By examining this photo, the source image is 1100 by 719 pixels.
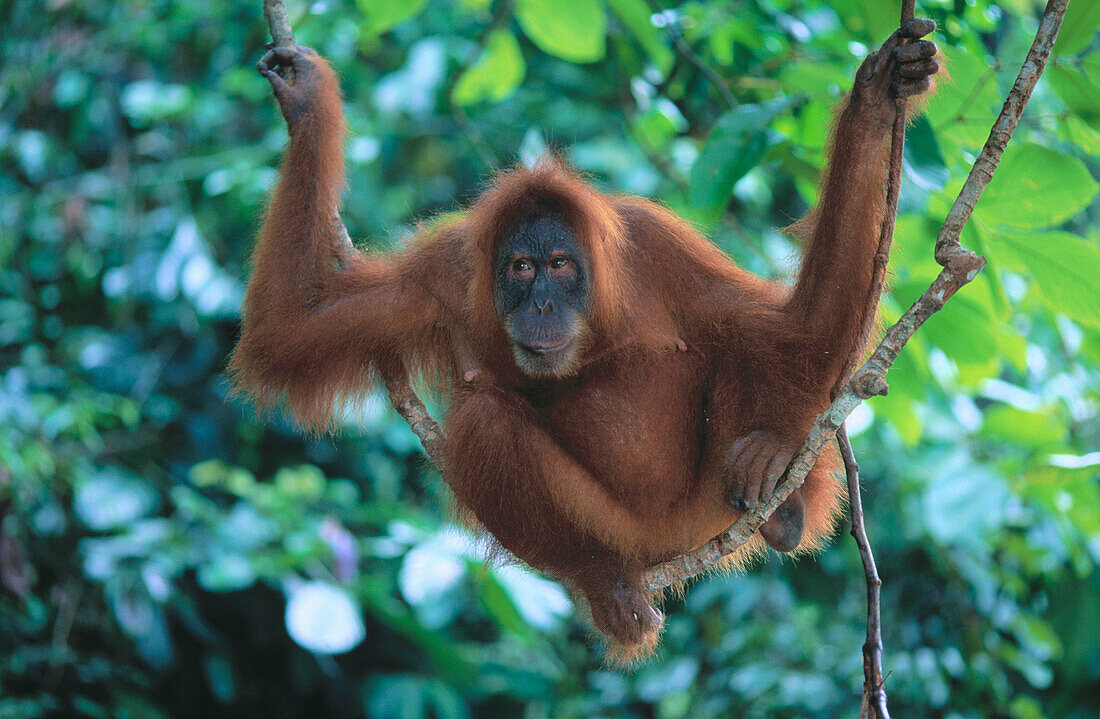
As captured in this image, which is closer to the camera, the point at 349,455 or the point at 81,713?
the point at 81,713

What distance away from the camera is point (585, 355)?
7.66 ft

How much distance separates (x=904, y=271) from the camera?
2658 mm

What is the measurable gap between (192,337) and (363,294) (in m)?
3.03

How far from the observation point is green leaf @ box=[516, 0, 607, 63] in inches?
105

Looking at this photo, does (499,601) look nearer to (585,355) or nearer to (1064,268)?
(585,355)

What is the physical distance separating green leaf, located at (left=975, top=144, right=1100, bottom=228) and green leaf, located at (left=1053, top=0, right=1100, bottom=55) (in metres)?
0.22

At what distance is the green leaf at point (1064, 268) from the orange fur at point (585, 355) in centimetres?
39

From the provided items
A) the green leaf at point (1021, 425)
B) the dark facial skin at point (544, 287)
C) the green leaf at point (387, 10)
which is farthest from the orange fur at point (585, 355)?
the green leaf at point (1021, 425)

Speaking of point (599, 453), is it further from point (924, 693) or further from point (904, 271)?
Result: point (924, 693)

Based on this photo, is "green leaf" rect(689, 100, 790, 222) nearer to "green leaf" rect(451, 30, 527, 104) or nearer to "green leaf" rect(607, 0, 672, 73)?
"green leaf" rect(607, 0, 672, 73)

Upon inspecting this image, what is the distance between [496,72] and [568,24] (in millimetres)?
645

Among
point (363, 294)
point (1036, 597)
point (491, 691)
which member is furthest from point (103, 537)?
point (1036, 597)

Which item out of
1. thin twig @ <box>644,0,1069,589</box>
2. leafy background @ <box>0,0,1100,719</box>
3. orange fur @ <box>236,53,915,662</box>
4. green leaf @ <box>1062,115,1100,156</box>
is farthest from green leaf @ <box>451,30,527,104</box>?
thin twig @ <box>644,0,1069,589</box>

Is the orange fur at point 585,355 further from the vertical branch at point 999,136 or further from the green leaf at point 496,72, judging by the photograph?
the green leaf at point 496,72
